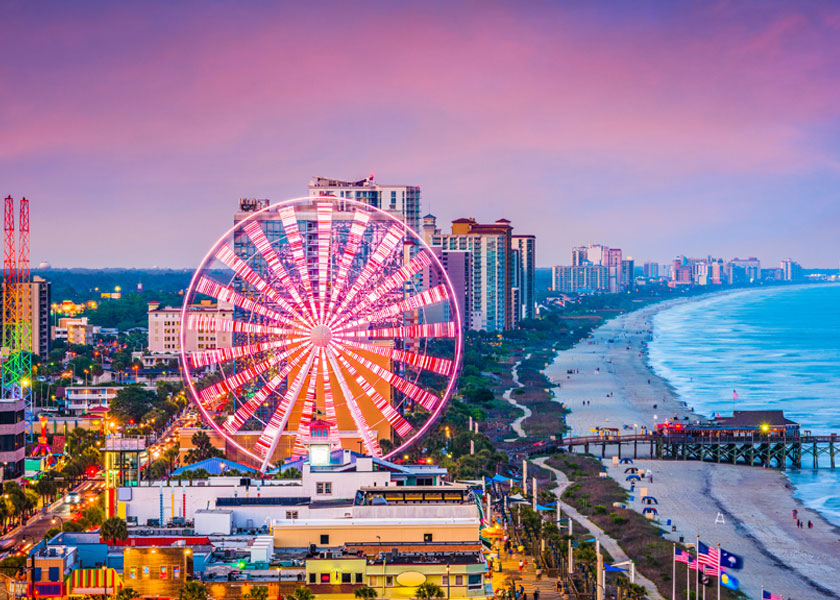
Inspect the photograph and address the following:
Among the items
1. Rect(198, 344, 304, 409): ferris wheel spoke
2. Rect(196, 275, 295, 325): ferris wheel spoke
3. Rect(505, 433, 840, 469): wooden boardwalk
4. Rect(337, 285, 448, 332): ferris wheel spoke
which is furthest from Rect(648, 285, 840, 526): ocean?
Rect(196, 275, 295, 325): ferris wheel spoke

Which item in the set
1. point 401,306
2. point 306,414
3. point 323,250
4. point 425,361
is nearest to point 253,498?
point 306,414

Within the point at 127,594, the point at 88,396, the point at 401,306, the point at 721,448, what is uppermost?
the point at 401,306

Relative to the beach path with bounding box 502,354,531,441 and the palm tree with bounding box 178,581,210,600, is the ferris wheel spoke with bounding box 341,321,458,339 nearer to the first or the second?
the palm tree with bounding box 178,581,210,600

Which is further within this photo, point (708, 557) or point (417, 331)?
point (417, 331)

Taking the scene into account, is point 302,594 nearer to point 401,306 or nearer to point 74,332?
point 401,306

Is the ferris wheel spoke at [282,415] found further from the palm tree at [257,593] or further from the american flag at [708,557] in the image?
the american flag at [708,557]

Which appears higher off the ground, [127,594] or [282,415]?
[282,415]
